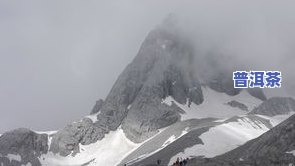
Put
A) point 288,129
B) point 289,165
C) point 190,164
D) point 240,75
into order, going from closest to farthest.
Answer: point 289,165
point 190,164
point 240,75
point 288,129

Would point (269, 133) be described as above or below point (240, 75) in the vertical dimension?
below

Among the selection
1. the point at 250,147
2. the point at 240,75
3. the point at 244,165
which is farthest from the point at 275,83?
the point at 250,147

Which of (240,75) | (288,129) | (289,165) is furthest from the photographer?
(288,129)

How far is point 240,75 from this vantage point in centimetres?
15700

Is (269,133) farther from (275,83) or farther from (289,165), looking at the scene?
(289,165)

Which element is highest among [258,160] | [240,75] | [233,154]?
[240,75]

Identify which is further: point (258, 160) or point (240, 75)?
point (240, 75)

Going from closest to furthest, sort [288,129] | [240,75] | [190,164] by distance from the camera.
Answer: [190,164]
[240,75]
[288,129]

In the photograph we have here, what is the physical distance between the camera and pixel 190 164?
13662 centimetres

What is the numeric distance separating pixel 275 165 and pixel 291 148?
Answer: 27.2 metres

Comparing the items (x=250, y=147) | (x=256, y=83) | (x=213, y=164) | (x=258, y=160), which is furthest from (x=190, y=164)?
(x=250, y=147)

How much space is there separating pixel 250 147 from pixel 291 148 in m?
18.6

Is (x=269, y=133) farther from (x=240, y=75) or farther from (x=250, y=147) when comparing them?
(x=240, y=75)

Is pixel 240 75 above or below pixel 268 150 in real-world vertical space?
above
